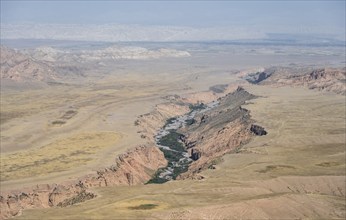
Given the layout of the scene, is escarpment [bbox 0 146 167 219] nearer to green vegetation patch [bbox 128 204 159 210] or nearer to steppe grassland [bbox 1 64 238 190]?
steppe grassland [bbox 1 64 238 190]

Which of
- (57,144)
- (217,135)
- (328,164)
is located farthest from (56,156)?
(328,164)

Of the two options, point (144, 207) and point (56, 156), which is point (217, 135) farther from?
point (144, 207)

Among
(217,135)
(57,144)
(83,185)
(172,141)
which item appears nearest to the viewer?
(83,185)

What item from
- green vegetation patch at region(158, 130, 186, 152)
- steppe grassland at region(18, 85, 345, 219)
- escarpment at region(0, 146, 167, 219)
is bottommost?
green vegetation patch at region(158, 130, 186, 152)

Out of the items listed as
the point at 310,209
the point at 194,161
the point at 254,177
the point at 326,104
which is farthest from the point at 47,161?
the point at 326,104

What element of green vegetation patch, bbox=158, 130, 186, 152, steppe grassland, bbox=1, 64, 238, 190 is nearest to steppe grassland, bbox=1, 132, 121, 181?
steppe grassland, bbox=1, 64, 238, 190

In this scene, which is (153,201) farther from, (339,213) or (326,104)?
(326,104)
